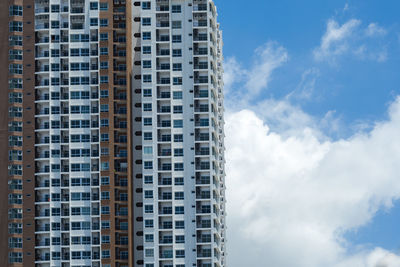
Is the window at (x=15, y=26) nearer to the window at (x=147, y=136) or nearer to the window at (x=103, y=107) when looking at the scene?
the window at (x=103, y=107)

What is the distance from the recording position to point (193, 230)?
120 m

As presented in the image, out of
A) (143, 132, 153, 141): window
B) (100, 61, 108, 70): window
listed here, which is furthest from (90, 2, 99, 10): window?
(143, 132, 153, 141): window

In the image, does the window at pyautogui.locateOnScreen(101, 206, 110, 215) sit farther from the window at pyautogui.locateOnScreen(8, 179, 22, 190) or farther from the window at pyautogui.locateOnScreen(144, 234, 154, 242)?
the window at pyautogui.locateOnScreen(8, 179, 22, 190)

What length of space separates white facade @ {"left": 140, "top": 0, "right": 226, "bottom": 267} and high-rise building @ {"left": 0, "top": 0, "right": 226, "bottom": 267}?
132mm

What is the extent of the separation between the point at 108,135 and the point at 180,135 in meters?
9.15


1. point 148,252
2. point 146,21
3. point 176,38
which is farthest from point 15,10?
point 148,252

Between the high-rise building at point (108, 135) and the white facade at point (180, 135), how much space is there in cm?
13

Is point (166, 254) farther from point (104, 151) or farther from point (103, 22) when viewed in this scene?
point (103, 22)

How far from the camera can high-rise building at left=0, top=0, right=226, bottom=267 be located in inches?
4715

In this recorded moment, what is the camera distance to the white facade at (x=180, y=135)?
11962 cm

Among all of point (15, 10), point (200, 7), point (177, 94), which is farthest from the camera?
point (200, 7)

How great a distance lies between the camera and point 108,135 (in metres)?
122

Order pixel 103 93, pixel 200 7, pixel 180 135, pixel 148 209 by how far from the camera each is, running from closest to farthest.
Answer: pixel 148 209, pixel 180 135, pixel 103 93, pixel 200 7

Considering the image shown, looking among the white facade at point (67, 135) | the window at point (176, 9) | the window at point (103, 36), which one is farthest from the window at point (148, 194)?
the window at point (176, 9)
